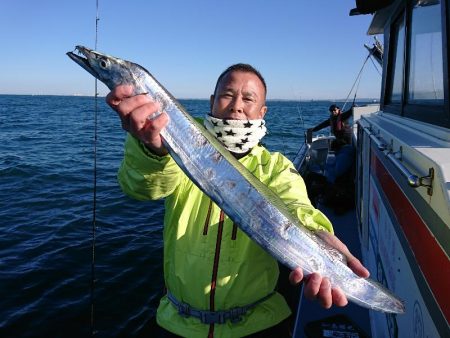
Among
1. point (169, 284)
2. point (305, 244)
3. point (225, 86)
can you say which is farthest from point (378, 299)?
point (225, 86)

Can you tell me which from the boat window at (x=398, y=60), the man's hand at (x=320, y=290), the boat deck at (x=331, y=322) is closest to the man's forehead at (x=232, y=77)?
the man's hand at (x=320, y=290)

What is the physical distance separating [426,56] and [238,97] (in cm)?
157

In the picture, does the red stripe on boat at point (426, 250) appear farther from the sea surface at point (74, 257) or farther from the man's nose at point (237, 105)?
the sea surface at point (74, 257)

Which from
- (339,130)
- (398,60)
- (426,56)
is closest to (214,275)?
(426,56)

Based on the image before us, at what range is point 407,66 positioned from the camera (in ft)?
11.9

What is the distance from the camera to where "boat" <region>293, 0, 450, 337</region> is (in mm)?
1525

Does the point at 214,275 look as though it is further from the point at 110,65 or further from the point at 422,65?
the point at 422,65

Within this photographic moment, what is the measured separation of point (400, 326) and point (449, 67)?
64.1 inches

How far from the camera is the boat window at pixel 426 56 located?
248 centimetres

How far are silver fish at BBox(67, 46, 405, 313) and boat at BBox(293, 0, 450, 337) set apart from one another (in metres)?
0.38

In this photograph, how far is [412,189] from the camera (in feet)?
6.75

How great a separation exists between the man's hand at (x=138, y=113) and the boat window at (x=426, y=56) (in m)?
1.78

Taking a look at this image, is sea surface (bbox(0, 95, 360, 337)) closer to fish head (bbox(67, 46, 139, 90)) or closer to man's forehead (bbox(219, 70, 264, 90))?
man's forehead (bbox(219, 70, 264, 90))

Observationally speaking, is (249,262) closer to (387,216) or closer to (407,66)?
(387,216)
